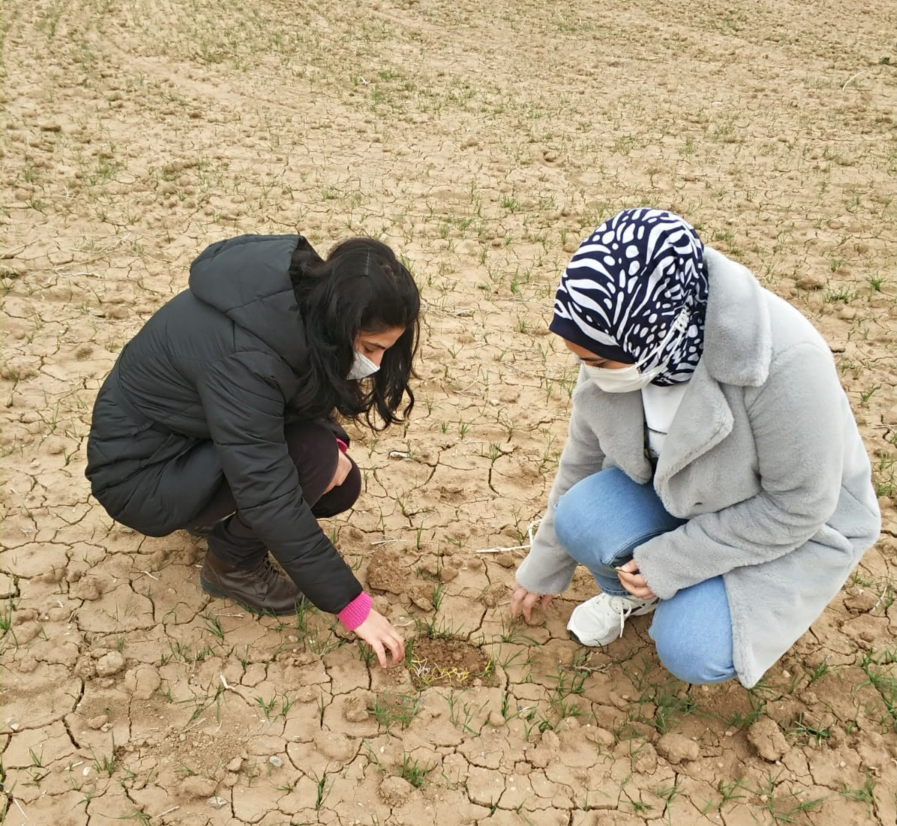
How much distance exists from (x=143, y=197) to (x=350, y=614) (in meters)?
3.46

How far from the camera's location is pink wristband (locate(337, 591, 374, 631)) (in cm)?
214

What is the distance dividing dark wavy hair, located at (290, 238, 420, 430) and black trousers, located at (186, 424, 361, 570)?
0.79 ft

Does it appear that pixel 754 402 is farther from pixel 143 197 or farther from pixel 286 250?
pixel 143 197

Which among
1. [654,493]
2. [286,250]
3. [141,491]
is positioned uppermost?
[286,250]

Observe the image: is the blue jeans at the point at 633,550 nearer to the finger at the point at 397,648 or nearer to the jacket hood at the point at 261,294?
the finger at the point at 397,648

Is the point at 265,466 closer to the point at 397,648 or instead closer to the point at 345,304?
the point at 345,304

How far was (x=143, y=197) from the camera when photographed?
15.3ft

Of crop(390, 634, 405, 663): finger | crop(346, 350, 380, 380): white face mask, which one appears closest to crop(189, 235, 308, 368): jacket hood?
crop(346, 350, 380, 380): white face mask

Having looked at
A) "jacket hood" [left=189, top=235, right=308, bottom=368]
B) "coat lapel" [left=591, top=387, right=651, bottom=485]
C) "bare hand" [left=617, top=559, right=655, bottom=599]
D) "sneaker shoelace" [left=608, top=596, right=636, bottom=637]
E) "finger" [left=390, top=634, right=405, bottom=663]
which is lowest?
"finger" [left=390, top=634, right=405, bottom=663]

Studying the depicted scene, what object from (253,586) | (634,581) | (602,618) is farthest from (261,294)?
(602,618)

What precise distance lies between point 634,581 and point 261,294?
1.20 metres

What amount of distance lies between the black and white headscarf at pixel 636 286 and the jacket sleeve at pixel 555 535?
1.79ft

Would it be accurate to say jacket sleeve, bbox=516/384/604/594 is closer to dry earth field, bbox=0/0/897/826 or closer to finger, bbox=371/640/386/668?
dry earth field, bbox=0/0/897/826

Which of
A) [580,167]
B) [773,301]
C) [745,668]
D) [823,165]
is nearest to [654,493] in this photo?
[745,668]
